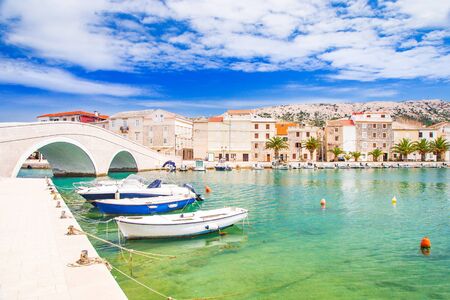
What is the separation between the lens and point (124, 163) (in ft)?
204

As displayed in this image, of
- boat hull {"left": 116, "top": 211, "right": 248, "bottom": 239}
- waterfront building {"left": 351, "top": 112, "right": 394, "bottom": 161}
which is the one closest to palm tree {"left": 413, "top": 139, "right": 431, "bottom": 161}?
waterfront building {"left": 351, "top": 112, "right": 394, "bottom": 161}

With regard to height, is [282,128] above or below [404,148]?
above

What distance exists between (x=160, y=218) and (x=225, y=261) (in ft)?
14.0

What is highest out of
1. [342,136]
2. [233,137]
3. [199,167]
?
[342,136]

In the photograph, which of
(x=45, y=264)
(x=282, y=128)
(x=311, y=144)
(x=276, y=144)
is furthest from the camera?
(x=282, y=128)

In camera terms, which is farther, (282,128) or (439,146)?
(282,128)

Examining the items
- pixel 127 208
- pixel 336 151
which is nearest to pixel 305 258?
pixel 127 208

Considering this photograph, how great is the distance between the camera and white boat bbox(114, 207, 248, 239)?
48.9 ft

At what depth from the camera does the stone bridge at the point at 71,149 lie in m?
33.5

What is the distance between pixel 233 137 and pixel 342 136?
24.7m

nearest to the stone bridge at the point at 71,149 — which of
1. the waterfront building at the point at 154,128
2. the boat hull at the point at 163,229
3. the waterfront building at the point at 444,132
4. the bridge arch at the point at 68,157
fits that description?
the bridge arch at the point at 68,157

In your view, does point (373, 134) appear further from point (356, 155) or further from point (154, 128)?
point (154, 128)

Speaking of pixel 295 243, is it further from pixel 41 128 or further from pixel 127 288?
pixel 41 128

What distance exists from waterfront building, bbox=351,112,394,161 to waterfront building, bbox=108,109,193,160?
39.3 meters
